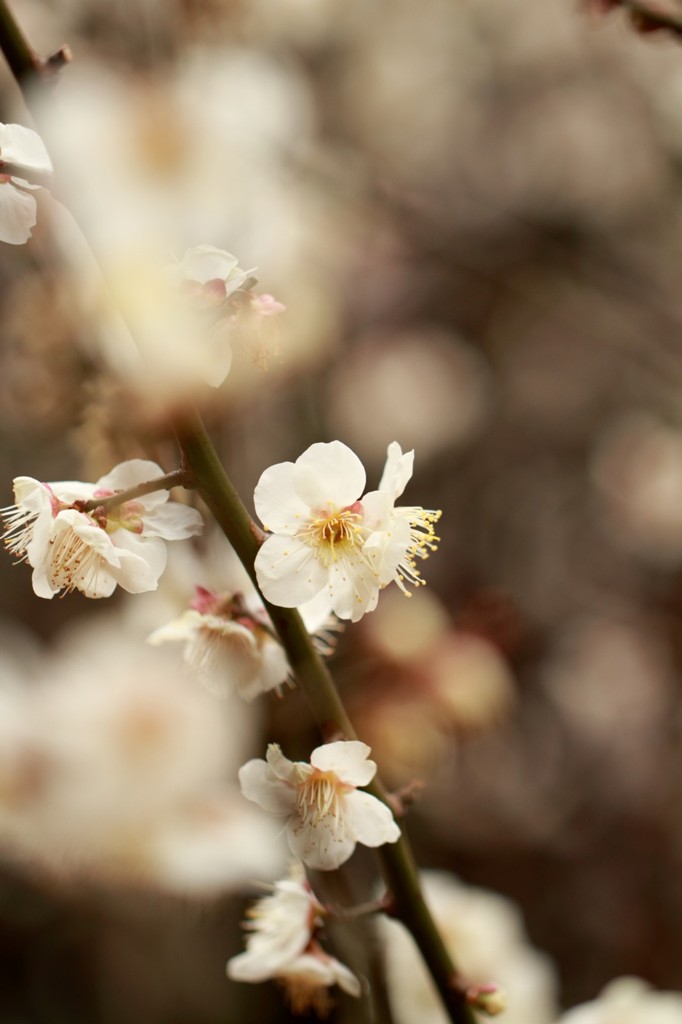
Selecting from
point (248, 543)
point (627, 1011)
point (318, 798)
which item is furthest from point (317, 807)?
point (627, 1011)

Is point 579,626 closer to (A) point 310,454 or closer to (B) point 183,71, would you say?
(B) point 183,71

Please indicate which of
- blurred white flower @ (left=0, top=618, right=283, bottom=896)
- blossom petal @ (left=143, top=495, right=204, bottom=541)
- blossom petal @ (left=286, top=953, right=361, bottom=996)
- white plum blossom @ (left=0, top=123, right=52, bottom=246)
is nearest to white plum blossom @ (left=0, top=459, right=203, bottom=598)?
blossom petal @ (left=143, top=495, right=204, bottom=541)

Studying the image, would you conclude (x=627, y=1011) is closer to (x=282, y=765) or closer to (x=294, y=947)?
(x=294, y=947)

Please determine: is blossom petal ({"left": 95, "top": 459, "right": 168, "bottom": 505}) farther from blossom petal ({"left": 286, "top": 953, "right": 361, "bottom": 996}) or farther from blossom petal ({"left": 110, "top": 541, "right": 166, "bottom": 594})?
blossom petal ({"left": 286, "top": 953, "right": 361, "bottom": 996})

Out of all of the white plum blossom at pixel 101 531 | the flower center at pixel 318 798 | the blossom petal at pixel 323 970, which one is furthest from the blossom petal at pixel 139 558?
the blossom petal at pixel 323 970

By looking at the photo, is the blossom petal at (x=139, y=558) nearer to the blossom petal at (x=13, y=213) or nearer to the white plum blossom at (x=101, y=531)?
the white plum blossom at (x=101, y=531)

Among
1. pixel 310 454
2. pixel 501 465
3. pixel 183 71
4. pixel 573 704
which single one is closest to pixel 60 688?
pixel 310 454
